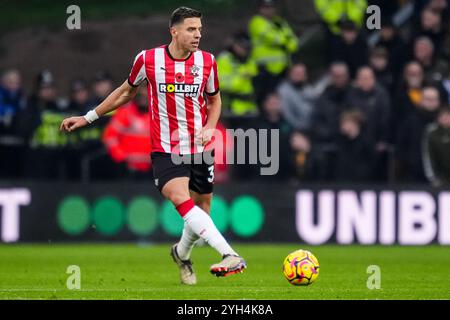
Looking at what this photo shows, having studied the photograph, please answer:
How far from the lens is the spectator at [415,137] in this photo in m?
17.3

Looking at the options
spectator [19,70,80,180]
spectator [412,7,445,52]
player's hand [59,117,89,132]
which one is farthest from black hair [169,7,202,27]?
spectator [412,7,445,52]

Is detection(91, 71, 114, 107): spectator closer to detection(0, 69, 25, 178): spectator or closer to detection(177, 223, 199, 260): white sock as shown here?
detection(0, 69, 25, 178): spectator

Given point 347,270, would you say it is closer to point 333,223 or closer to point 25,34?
point 333,223

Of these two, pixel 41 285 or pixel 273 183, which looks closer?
pixel 41 285

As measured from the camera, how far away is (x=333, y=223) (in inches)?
672

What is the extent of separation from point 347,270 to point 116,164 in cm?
553

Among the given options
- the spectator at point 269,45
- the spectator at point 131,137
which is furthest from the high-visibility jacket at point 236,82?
the spectator at point 131,137

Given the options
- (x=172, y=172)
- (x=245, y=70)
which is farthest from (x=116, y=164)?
(x=172, y=172)

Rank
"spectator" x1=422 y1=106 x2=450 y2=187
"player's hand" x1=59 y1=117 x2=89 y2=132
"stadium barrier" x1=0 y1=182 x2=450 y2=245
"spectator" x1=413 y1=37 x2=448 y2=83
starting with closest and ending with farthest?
"player's hand" x1=59 y1=117 x2=89 y2=132 → "stadium barrier" x1=0 y1=182 x2=450 y2=245 → "spectator" x1=422 y1=106 x2=450 y2=187 → "spectator" x1=413 y1=37 x2=448 y2=83

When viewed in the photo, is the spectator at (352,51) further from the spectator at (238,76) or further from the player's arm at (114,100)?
the player's arm at (114,100)

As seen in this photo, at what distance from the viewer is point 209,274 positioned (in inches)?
500

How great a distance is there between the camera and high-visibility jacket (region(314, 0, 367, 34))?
18156mm

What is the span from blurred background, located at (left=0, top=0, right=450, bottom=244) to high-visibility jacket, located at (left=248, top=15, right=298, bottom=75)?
20mm

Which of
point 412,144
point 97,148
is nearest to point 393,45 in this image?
point 412,144
